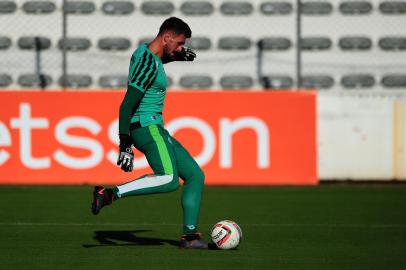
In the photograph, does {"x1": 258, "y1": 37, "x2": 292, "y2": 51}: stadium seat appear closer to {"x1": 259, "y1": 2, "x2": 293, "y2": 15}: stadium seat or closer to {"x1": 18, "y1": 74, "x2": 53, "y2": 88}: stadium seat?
{"x1": 259, "y1": 2, "x2": 293, "y2": 15}: stadium seat

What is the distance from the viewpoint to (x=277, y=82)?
1742 centimetres

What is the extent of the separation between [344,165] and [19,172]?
5.13 m

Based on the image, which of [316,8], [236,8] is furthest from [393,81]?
[236,8]

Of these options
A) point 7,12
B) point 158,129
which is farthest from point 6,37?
point 158,129

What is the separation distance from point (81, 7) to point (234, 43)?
2997 millimetres

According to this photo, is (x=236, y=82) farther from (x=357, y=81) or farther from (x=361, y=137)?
(x=361, y=137)

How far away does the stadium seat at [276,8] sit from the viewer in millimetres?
18109

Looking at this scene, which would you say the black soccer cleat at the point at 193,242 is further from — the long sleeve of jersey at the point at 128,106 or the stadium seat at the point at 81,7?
the stadium seat at the point at 81,7

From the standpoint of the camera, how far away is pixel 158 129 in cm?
764

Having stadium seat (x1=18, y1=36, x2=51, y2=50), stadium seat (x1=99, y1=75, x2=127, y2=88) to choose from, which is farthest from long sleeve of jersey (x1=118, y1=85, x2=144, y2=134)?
stadium seat (x1=18, y1=36, x2=51, y2=50)

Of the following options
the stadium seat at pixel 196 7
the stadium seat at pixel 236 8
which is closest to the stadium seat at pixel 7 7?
the stadium seat at pixel 196 7

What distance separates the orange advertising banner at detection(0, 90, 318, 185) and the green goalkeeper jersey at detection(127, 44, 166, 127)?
692cm

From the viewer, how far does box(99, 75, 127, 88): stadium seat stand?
1722cm

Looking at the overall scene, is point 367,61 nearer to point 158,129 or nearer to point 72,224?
point 72,224
